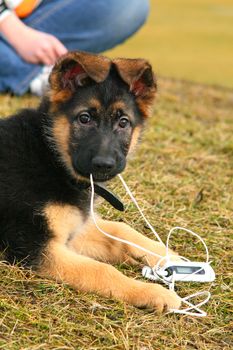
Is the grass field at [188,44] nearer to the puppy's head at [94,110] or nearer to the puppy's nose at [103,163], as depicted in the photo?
the puppy's head at [94,110]

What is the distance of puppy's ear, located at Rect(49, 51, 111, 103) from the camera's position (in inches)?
142

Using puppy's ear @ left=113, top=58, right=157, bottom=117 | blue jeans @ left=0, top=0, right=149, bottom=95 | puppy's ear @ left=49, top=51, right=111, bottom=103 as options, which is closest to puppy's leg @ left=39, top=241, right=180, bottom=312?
puppy's ear @ left=49, top=51, right=111, bottom=103

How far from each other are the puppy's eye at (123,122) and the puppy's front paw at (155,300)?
1.11m

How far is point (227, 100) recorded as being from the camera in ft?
34.2

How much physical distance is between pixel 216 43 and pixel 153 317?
48.1 ft

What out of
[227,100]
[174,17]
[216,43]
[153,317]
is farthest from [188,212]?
[174,17]

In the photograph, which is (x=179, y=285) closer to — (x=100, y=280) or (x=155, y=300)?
(x=155, y=300)

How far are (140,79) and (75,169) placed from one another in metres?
0.77

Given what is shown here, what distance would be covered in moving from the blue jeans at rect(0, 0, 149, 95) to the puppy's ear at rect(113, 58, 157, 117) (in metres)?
3.71

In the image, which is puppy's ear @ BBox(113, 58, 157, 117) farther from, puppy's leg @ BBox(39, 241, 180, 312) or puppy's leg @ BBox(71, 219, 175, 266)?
puppy's leg @ BBox(39, 241, 180, 312)

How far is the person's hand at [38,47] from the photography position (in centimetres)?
631

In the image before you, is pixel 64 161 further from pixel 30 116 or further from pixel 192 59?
pixel 192 59

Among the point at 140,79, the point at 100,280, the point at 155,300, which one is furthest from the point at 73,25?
the point at 155,300

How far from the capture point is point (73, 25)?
793cm
